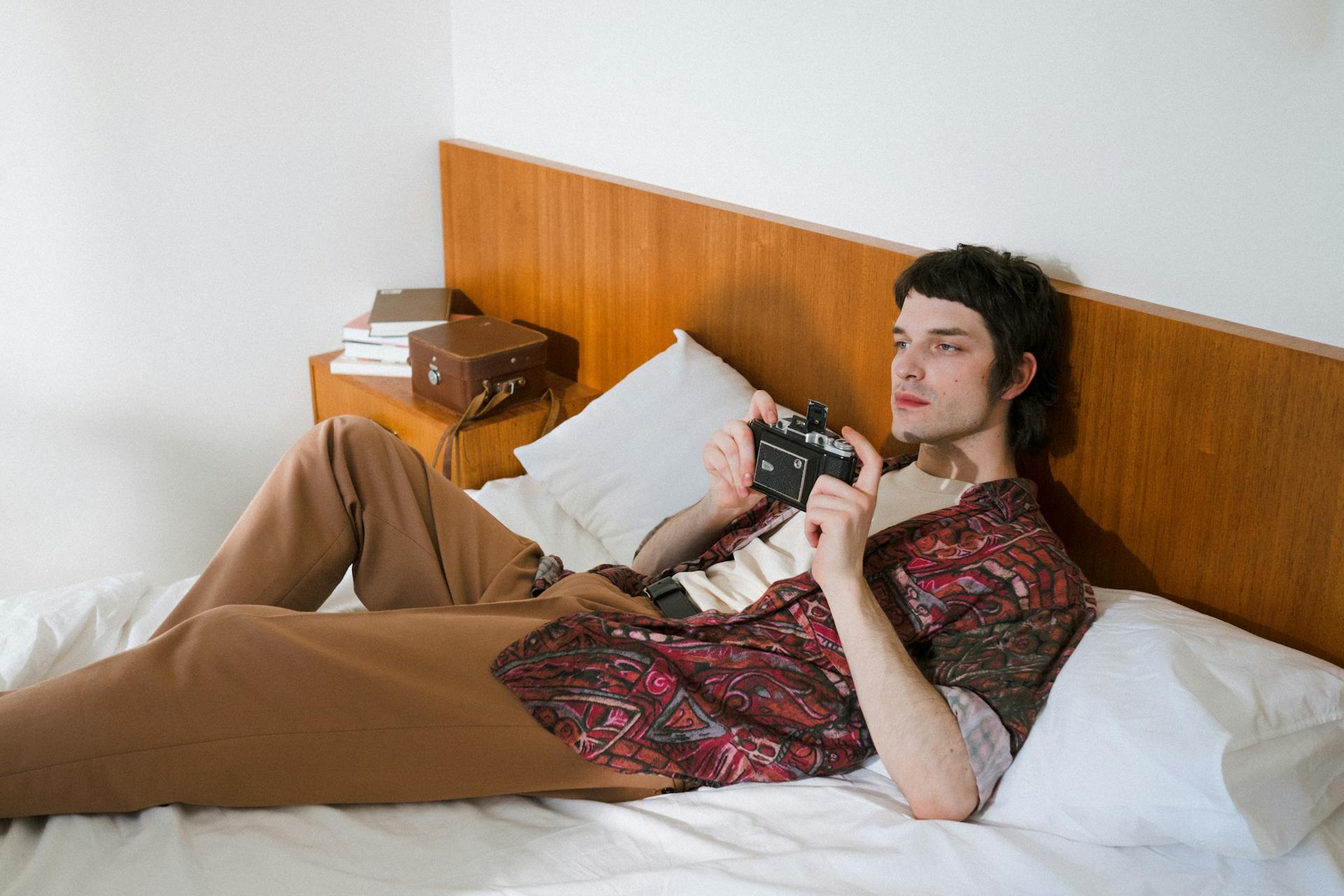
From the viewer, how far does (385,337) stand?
2.46m

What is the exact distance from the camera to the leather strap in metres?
2.17

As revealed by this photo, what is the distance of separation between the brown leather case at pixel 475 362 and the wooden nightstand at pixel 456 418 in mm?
33

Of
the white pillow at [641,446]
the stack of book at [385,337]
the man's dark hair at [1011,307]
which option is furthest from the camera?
the stack of book at [385,337]

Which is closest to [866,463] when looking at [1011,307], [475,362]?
[1011,307]

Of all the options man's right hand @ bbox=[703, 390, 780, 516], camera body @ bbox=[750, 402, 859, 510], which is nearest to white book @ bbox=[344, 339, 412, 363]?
man's right hand @ bbox=[703, 390, 780, 516]

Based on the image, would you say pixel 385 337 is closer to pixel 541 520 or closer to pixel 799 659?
pixel 541 520

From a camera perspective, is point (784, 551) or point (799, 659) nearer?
point (799, 659)

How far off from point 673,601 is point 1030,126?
815 millimetres

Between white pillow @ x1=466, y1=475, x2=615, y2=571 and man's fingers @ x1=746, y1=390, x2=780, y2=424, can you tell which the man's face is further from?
white pillow @ x1=466, y1=475, x2=615, y2=571

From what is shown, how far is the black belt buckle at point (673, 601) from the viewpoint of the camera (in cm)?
153

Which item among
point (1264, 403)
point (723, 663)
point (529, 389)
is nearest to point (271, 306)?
point (529, 389)

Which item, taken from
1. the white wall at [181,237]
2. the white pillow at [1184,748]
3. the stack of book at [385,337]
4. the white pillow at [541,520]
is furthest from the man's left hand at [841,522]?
the white wall at [181,237]

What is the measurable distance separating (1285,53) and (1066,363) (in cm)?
46

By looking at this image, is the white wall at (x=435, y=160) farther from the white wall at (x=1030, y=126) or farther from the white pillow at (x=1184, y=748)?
the white pillow at (x=1184, y=748)
